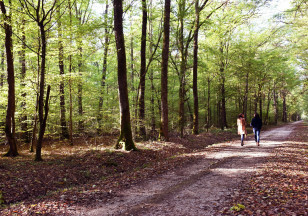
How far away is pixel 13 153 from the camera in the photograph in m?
11.0

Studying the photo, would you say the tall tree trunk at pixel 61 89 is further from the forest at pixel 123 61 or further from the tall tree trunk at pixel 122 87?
the tall tree trunk at pixel 122 87

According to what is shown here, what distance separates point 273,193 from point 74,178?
258 inches

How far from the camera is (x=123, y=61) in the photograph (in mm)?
10586

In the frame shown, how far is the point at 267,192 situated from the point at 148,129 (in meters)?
11.8

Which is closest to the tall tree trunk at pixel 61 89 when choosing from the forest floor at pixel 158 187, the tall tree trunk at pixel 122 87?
the tall tree trunk at pixel 122 87

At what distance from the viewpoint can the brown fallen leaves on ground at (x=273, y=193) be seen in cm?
384

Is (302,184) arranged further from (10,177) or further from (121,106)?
(10,177)

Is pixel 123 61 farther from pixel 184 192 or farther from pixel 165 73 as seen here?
pixel 184 192

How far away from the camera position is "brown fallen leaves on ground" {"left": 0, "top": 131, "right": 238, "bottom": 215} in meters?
4.89

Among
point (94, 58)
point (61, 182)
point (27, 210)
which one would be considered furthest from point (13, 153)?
point (94, 58)

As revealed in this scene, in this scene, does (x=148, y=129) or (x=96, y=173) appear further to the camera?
(x=148, y=129)

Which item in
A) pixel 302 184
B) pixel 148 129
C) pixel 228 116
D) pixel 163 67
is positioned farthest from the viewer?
pixel 228 116

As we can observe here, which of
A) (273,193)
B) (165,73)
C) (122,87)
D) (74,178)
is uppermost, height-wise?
(165,73)

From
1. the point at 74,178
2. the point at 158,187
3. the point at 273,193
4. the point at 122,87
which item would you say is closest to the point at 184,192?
the point at 158,187
